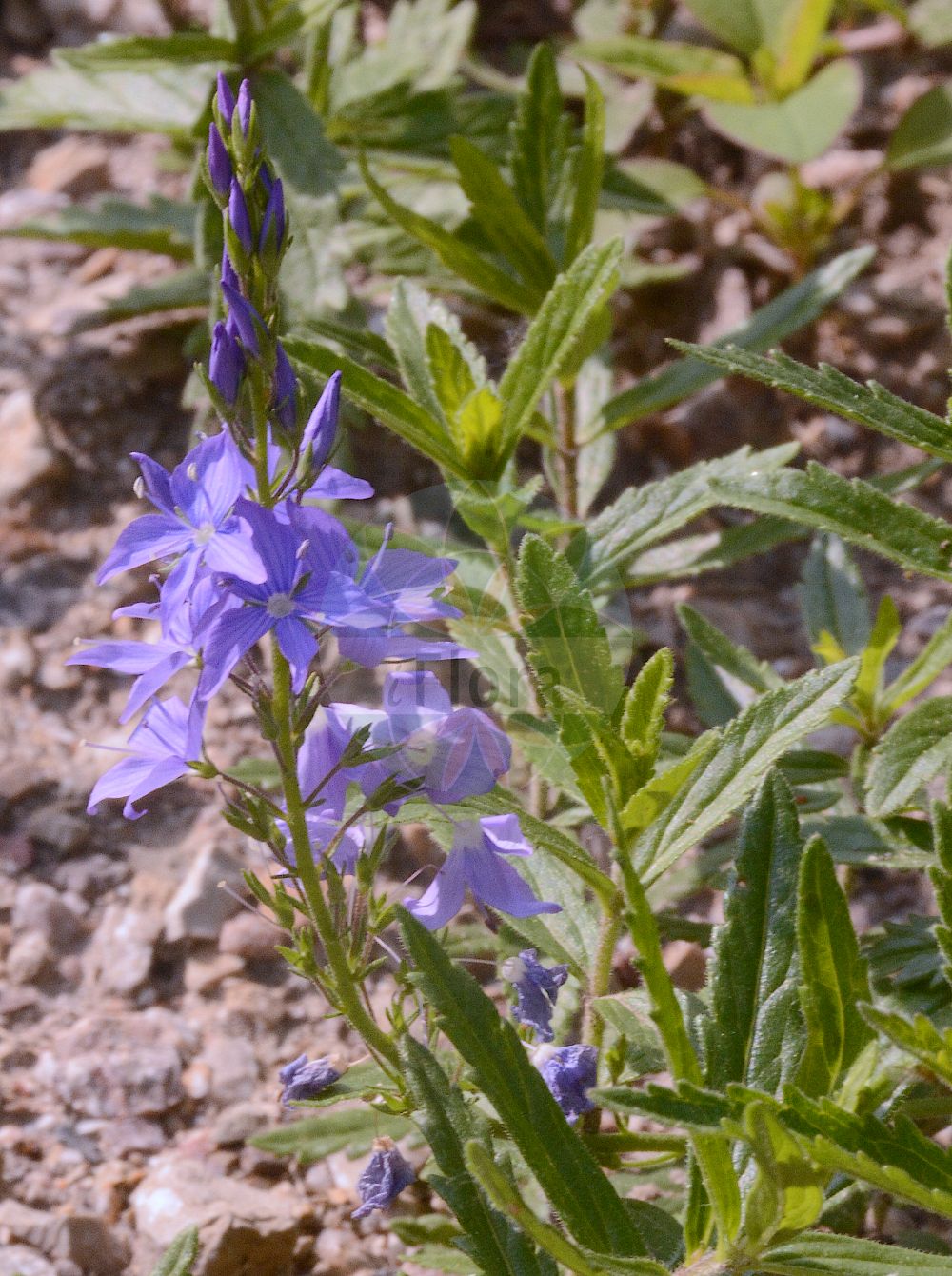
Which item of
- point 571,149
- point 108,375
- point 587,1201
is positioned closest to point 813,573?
point 571,149

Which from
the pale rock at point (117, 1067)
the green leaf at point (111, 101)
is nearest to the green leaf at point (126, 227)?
the green leaf at point (111, 101)

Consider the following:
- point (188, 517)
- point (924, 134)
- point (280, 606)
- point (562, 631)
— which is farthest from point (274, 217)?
point (924, 134)

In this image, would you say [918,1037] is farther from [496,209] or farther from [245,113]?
[496,209]

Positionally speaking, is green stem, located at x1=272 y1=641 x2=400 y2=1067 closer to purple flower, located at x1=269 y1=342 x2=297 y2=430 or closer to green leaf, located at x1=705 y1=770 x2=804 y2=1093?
purple flower, located at x1=269 y1=342 x2=297 y2=430

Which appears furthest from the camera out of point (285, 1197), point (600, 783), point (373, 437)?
point (373, 437)

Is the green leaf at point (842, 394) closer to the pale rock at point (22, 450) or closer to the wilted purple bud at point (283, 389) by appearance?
the wilted purple bud at point (283, 389)

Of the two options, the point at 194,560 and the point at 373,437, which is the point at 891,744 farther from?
the point at 373,437

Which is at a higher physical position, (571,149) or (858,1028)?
(571,149)
